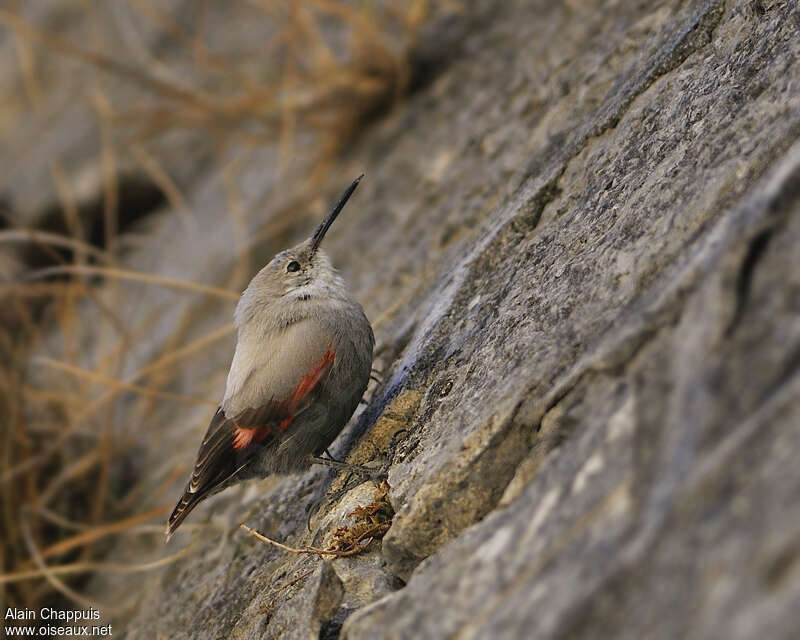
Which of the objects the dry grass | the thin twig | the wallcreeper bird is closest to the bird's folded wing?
the wallcreeper bird

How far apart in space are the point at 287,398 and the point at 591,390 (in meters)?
1.47

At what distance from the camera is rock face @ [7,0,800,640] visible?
4.31 feet

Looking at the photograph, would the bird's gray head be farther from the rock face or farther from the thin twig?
the rock face

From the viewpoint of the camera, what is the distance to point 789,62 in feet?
6.92

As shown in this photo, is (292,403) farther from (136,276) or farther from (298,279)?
(136,276)

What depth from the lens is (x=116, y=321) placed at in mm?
4516

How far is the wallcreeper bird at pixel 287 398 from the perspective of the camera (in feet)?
10.0

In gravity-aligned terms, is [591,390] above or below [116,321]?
above

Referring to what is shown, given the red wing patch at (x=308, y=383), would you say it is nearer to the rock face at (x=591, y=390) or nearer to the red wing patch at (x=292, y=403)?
the red wing patch at (x=292, y=403)

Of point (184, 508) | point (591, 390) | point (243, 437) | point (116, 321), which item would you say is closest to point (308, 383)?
point (243, 437)

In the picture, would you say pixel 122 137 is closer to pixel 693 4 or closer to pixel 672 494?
pixel 693 4

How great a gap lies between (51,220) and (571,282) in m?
5.92

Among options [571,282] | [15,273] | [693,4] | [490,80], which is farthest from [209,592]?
[15,273]

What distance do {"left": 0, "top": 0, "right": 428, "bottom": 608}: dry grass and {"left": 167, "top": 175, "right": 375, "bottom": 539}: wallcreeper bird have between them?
62 centimetres
